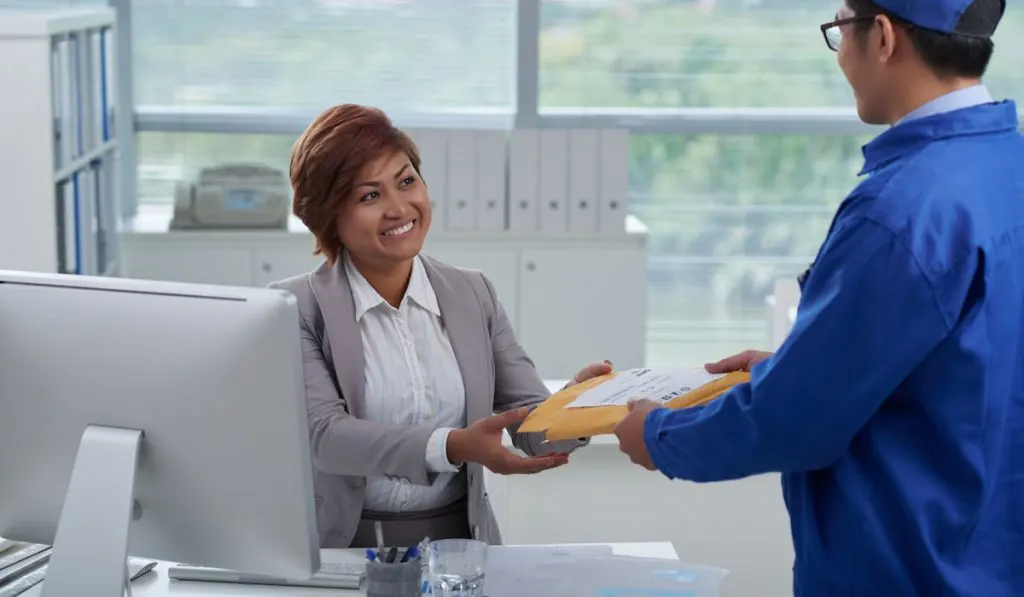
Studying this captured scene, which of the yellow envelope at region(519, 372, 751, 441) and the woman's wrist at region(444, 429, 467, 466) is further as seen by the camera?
the woman's wrist at region(444, 429, 467, 466)

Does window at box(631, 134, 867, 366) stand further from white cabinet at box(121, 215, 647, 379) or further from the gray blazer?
the gray blazer

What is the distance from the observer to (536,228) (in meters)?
4.88

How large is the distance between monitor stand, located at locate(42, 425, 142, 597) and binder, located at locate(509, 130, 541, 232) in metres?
3.38

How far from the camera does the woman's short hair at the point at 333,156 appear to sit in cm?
215

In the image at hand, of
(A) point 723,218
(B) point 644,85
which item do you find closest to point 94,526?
A: (B) point 644,85

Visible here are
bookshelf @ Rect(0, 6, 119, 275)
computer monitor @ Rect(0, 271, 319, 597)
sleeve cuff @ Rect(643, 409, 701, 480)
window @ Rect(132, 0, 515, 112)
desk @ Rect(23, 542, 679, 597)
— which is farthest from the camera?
window @ Rect(132, 0, 515, 112)

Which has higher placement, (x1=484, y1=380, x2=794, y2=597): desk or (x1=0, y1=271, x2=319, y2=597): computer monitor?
(x1=0, y1=271, x2=319, y2=597): computer monitor

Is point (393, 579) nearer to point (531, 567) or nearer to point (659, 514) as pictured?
point (531, 567)

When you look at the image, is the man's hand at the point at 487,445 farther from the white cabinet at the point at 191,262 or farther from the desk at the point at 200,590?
the white cabinet at the point at 191,262

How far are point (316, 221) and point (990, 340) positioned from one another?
1093 mm

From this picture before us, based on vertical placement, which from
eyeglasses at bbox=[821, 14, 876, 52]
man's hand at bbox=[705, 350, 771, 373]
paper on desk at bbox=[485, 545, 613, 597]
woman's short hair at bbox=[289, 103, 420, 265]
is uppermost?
eyeglasses at bbox=[821, 14, 876, 52]

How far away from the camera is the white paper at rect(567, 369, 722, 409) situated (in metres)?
1.87

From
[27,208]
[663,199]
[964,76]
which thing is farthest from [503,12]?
[964,76]

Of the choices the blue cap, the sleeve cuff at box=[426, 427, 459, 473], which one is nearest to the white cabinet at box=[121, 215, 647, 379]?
the sleeve cuff at box=[426, 427, 459, 473]
